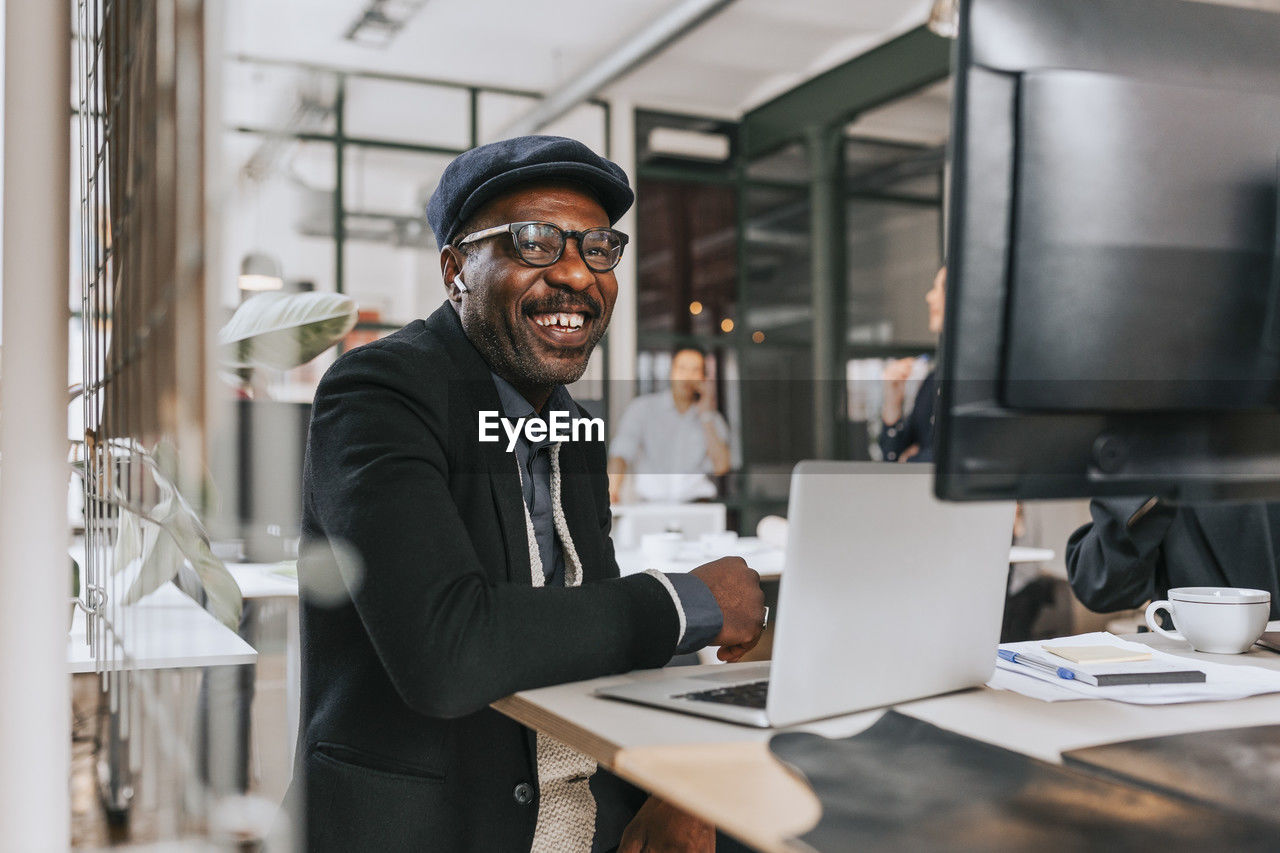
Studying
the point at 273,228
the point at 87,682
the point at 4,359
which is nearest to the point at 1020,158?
the point at 4,359

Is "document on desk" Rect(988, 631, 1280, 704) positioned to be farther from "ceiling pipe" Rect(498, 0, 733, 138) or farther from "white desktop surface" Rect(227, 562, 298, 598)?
"ceiling pipe" Rect(498, 0, 733, 138)

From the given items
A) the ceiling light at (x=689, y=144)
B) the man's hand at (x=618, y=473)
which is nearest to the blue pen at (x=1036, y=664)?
the man's hand at (x=618, y=473)

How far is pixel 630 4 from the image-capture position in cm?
628

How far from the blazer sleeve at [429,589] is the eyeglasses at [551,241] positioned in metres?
0.28

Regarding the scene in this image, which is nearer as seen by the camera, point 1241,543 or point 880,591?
point 880,591

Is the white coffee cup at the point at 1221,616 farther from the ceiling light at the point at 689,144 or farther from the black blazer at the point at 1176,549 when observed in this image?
the ceiling light at the point at 689,144

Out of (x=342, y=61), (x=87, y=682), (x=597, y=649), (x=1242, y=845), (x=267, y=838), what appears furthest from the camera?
(x=342, y=61)

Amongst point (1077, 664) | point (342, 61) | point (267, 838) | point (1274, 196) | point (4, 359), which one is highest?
point (342, 61)

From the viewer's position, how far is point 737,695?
3.19 feet

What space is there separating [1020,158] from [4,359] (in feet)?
3.05

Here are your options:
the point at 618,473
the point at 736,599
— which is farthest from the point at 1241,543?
the point at 618,473

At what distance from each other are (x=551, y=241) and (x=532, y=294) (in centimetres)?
7

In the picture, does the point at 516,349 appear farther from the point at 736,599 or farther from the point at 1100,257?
the point at 1100,257

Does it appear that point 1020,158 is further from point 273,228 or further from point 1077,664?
point 273,228
